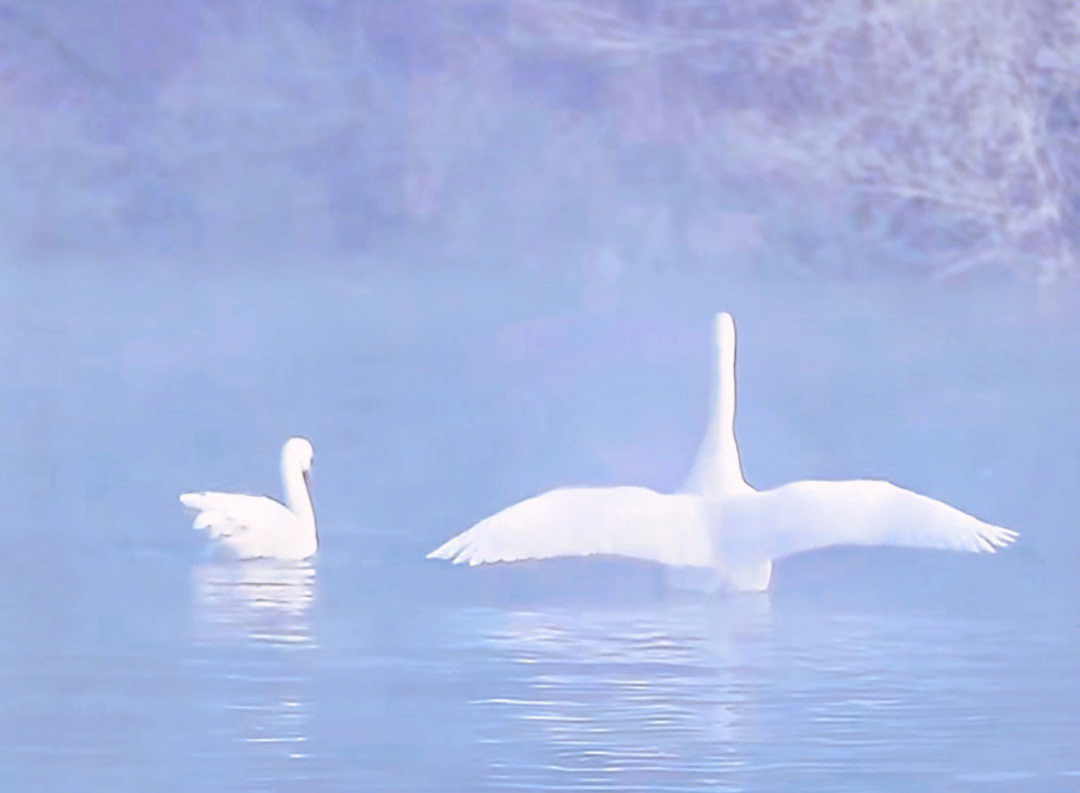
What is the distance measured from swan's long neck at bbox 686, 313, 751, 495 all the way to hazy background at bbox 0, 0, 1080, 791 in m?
0.10

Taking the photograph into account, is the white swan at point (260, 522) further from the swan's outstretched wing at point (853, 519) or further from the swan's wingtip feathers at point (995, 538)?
the swan's wingtip feathers at point (995, 538)

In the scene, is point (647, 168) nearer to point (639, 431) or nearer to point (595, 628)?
point (639, 431)

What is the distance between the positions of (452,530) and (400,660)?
49cm

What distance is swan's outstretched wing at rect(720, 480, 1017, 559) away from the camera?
4102mm

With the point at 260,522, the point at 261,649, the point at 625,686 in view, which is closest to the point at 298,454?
the point at 260,522

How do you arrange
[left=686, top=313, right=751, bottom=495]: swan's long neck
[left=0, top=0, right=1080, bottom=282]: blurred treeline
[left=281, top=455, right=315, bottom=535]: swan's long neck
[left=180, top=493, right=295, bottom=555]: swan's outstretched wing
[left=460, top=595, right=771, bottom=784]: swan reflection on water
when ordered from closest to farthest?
[left=460, top=595, right=771, bottom=784]: swan reflection on water, [left=686, top=313, right=751, bottom=495]: swan's long neck, [left=180, top=493, right=295, bottom=555]: swan's outstretched wing, [left=281, top=455, right=315, bottom=535]: swan's long neck, [left=0, top=0, right=1080, bottom=282]: blurred treeline

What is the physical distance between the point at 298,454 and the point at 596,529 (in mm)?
744

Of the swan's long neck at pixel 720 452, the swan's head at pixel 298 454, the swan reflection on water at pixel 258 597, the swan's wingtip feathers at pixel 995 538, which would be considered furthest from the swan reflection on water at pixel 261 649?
the swan's wingtip feathers at pixel 995 538

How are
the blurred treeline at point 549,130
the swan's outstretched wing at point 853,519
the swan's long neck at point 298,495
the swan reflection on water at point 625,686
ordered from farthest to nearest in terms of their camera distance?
the blurred treeline at point 549,130 < the swan's long neck at point 298,495 < the swan's outstretched wing at point 853,519 < the swan reflection on water at point 625,686

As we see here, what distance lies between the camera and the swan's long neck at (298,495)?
4.55 metres

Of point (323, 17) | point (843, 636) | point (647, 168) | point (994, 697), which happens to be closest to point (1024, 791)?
point (994, 697)

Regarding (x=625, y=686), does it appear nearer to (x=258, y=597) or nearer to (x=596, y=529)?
(x=596, y=529)

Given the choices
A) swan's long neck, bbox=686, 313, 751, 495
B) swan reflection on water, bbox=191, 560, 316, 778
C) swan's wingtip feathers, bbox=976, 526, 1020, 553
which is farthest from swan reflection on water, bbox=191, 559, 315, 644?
swan's wingtip feathers, bbox=976, 526, 1020, 553

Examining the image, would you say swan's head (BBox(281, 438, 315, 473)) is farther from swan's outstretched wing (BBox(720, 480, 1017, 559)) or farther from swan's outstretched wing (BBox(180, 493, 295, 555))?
swan's outstretched wing (BBox(720, 480, 1017, 559))
